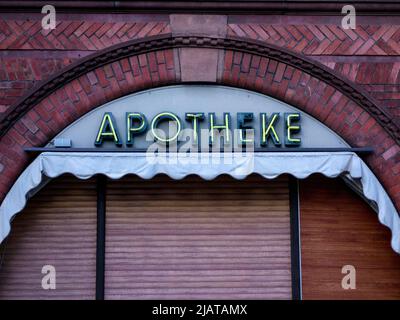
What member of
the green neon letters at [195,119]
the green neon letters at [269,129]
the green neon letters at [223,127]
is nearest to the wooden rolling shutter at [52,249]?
the green neon letters at [195,119]

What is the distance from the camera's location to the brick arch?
1045 centimetres

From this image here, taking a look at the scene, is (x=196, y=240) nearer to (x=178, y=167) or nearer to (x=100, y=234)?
(x=178, y=167)

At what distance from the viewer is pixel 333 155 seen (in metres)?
10.2

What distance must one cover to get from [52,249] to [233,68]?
3.43 meters

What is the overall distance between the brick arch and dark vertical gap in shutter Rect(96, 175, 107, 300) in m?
0.95

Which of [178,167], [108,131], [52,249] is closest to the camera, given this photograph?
[178,167]

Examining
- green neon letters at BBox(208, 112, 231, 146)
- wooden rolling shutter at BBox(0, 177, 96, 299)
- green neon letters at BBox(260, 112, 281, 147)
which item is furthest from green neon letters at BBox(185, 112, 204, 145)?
wooden rolling shutter at BBox(0, 177, 96, 299)

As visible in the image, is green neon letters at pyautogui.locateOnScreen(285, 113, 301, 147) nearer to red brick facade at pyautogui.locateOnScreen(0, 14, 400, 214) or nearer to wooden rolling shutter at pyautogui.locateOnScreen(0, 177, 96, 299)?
red brick facade at pyautogui.locateOnScreen(0, 14, 400, 214)

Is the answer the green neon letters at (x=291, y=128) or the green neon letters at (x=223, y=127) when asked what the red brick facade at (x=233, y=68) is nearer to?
the green neon letters at (x=291, y=128)

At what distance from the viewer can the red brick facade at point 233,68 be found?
10477 mm

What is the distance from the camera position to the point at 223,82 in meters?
10.6

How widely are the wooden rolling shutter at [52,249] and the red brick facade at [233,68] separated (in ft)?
3.49

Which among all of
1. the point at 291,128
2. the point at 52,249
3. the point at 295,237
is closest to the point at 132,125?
the point at 52,249
